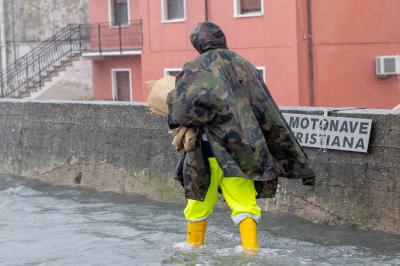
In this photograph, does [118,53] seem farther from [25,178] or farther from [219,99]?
[219,99]

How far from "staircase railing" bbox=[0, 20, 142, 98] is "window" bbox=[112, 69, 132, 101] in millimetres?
A: 1172

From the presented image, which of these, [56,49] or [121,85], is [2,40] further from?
[121,85]

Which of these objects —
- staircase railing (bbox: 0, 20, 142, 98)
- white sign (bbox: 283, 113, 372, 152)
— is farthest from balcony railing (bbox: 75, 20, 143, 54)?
white sign (bbox: 283, 113, 372, 152)

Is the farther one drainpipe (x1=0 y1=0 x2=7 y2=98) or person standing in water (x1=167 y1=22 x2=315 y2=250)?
drainpipe (x1=0 y1=0 x2=7 y2=98)

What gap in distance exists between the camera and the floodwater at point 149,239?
7059 millimetres

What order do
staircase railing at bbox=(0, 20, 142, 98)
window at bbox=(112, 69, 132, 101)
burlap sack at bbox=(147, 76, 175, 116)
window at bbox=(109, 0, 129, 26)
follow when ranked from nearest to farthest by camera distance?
1. burlap sack at bbox=(147, 76, 175, 116)
2. window at bbox=(109, 0, 129, 26)
3. staircase railing at bbox=(0, 20, 142, 98)
4. window at bbox=(112, 69, 132, 101)

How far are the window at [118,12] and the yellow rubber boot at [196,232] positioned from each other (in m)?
25.8

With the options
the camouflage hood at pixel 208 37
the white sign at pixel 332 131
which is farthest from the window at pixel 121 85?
the camouflage hood at pixel 208 37

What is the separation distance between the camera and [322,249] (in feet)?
24.3

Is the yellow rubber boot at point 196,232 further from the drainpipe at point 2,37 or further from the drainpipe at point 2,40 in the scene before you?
the drainpipe at point 2,37

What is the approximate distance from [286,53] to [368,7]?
2669 mm

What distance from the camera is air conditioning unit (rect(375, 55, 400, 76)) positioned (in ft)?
83.1

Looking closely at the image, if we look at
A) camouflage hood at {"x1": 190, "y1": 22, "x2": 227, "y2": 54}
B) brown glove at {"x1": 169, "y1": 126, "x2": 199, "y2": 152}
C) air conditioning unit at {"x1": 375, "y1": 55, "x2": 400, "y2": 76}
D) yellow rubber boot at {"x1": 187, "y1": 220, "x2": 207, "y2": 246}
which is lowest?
yellow rubber boot at {"x1": 187, "y1": 220, "x2": 207, "y2": 246}

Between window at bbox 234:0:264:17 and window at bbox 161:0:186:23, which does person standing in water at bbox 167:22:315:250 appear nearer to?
window at bbox 234:0:264:17
